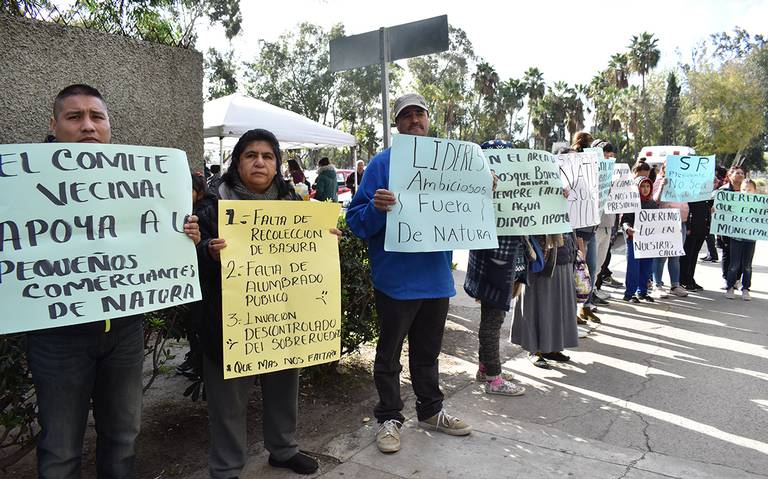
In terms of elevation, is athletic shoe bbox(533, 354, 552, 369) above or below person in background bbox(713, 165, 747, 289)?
below

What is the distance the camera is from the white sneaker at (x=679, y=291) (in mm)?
7758

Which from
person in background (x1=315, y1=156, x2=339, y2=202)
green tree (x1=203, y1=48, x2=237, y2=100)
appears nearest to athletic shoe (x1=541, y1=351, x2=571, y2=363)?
person in background (x1=315, y1=156, x2=339, y2=202)

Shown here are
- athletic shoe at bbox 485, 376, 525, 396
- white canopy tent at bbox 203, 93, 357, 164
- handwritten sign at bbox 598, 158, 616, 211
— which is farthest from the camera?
white canopy tent at bbox 203, 93, 357, 164

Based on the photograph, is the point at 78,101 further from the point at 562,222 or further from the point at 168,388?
the point at 562,222

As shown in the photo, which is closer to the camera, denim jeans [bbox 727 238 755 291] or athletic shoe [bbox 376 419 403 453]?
athletic shoe [bbox 376 419 403 453]

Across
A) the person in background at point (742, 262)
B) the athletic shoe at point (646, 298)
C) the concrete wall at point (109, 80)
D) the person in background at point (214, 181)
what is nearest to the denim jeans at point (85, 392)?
the person in background at point (214, 181)

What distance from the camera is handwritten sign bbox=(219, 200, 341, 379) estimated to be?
262cm

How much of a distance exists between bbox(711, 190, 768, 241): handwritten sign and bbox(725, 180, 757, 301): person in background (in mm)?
216

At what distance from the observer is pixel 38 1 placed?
373 cm

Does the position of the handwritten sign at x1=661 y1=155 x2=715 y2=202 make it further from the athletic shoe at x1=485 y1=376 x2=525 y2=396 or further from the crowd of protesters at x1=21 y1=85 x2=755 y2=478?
the athletic shoe at x1=485 y1=376 x2=525 y2=396

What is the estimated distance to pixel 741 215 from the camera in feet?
24.0

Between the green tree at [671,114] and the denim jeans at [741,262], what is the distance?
44313 mm

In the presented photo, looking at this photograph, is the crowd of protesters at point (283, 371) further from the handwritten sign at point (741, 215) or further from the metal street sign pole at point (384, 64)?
the handwritten sign at point (741, 215)

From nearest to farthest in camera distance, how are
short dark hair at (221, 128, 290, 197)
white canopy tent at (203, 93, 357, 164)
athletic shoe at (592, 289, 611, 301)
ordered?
short dark hair at (221, 128, 290, 197)
athletic shoe at (592, 289, 611, 301)
white canopy tent at (203, 93, 357, 164)
